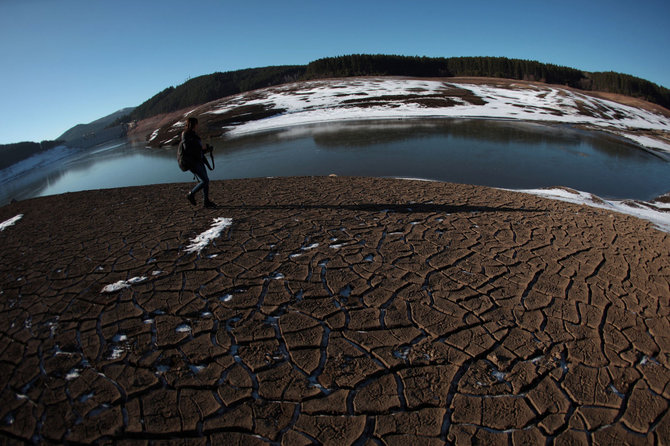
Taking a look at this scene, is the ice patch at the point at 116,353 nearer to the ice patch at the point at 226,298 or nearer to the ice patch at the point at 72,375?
the ice patch at the point at 72,375

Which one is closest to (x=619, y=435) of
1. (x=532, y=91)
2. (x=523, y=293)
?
(x=523, y=293)

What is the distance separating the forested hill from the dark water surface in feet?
171

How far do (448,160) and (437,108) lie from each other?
78.5 feet

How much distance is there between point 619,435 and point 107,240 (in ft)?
26.6

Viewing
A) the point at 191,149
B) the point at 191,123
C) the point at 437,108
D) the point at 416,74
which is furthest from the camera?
the point at 416,74

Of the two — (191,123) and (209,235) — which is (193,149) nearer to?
→ (191,123)

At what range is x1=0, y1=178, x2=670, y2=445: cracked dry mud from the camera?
9.05 ft

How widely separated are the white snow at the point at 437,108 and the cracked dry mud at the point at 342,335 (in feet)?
86.9

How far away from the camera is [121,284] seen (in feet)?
15.1

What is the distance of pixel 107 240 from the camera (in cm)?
635

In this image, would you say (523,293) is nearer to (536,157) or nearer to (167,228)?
(167,228)

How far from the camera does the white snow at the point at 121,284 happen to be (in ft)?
14.8

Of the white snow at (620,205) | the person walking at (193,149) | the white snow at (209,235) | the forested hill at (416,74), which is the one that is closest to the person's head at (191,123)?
the person walking at (193,149)

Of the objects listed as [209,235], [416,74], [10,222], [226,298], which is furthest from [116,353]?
[416,74]
